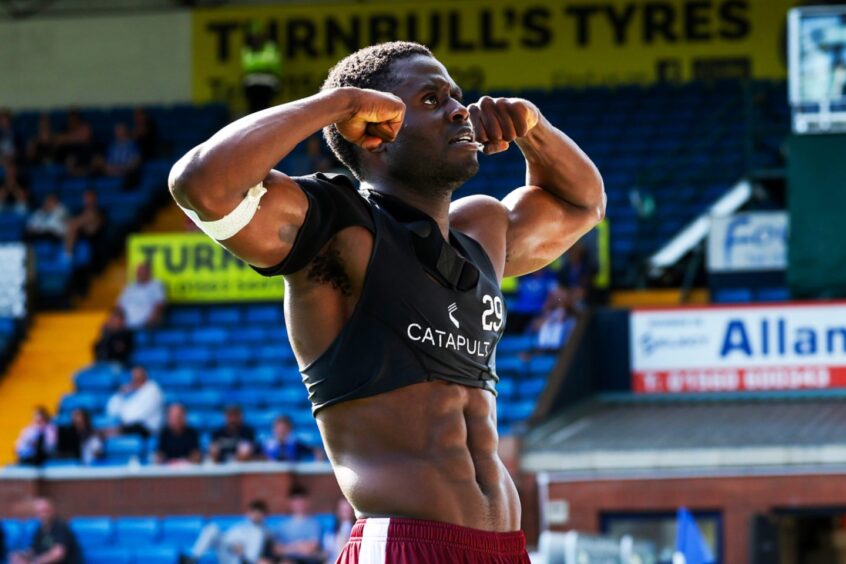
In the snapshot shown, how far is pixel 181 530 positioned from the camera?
582 inches

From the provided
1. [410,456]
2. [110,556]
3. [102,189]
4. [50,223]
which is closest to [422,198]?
[410,456]

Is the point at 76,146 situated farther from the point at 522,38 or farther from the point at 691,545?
the point at 691,545

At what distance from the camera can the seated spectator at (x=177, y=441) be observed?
15234 millimetres

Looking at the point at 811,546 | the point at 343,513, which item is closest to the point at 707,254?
the point at 811,546

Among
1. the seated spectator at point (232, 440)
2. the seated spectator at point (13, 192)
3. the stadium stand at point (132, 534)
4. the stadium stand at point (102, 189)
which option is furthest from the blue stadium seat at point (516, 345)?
the seated spectator at point (13, 192)

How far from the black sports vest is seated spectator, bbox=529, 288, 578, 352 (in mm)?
11998

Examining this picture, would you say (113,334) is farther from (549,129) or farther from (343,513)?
(549,129)

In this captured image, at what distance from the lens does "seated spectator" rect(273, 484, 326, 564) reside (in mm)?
13234

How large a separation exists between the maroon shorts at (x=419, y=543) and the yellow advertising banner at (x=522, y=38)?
1998cm

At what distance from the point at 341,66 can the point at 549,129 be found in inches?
25.5

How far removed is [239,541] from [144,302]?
566cm

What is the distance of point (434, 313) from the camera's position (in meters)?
3.95

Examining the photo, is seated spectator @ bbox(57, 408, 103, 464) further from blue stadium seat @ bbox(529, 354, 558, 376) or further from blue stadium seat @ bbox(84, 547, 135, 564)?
blue stadium seat @ bbox(529, 354, 558, 376)

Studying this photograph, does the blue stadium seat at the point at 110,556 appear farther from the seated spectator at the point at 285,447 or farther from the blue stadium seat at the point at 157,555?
the seated spectator at the point at 285,447
